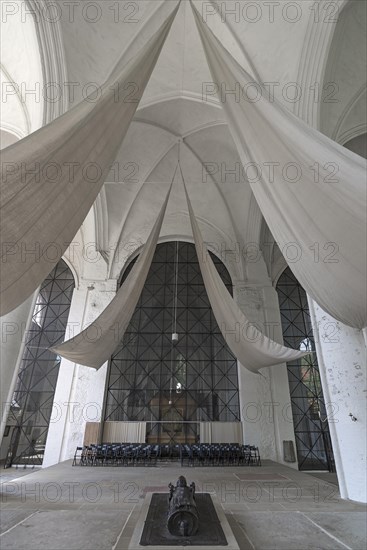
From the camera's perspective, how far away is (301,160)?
118 inches

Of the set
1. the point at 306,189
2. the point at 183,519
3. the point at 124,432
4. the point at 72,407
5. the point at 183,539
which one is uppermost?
the point at 306,189

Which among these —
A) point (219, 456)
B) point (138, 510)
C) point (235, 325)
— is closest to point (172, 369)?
point (219, 456)

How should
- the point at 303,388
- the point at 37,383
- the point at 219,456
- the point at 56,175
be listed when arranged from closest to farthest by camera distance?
the point at 56,175 < the point at 219,456 < the point at 303,388 < the point at 37,383

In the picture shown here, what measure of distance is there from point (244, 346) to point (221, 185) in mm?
6259

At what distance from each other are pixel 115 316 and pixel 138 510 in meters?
3.04

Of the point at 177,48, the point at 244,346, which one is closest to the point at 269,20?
the point at 177,48

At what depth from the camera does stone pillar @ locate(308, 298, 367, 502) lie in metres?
4.25

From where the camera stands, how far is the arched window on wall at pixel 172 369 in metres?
9.91

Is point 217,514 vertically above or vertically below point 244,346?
below

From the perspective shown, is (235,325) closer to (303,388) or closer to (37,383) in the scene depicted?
(303,388)

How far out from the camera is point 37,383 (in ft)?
35.2

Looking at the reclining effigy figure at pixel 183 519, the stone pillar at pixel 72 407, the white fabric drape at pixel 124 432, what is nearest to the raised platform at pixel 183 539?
the reclining effigy figure at pixel 183 519

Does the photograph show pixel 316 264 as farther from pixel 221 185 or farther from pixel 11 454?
pixel 11 454

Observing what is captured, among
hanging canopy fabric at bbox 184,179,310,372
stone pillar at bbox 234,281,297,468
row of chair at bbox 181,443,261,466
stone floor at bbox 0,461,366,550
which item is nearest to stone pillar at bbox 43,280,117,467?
stone floor at bbox 0,461,366,550
